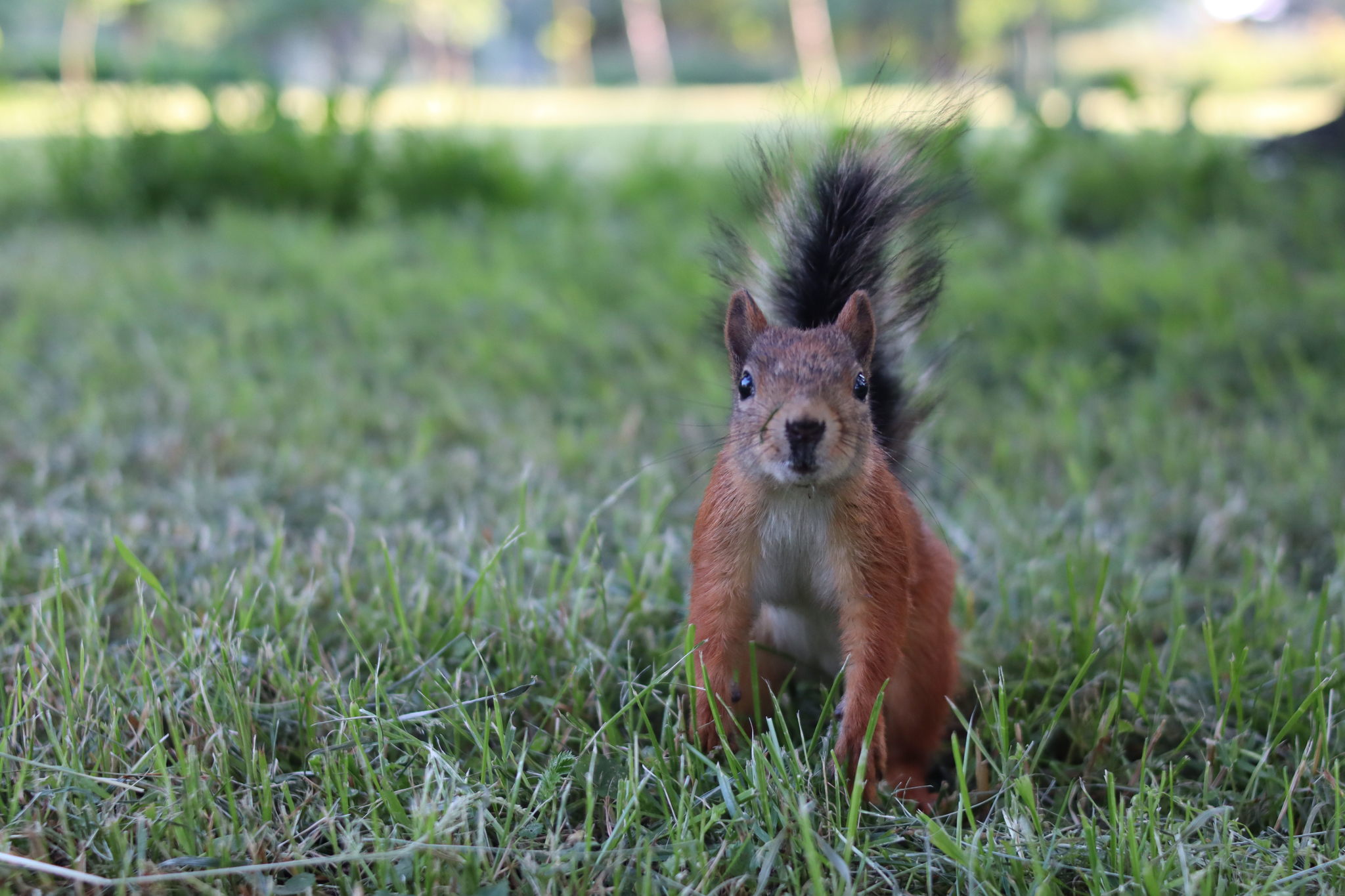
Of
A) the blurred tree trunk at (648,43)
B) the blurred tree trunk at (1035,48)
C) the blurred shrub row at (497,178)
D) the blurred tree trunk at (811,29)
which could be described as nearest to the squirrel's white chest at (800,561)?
the blurred shrub row at (497,178)

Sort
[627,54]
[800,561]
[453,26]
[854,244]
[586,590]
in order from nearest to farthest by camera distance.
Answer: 1. [800,561]
2. [854,244]
3. [586,590]
4. [453,26]
5. [627,54]

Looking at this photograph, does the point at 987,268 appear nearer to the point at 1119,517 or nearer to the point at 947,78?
the point at 1119,517

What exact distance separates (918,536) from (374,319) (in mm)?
2670

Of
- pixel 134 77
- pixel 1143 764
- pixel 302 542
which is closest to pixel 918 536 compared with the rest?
pixel 1143 764

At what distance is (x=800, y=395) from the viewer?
1.25 meters

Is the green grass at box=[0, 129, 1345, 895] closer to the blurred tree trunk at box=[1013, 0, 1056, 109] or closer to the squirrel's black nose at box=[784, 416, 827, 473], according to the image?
the squirrel's black nose at box=[784, 416, 827, 473]

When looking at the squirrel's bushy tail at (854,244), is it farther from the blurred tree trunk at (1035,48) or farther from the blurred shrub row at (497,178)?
the blurred tree trunk at (1035,48)

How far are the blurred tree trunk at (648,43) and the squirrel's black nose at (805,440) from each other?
27.0 m

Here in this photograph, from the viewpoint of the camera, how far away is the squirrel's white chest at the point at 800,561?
1296 mm

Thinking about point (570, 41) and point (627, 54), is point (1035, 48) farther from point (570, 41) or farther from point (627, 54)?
point (627, 54)

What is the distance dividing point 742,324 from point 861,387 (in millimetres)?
176

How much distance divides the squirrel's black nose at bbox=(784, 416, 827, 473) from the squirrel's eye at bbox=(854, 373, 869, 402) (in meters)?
0.13

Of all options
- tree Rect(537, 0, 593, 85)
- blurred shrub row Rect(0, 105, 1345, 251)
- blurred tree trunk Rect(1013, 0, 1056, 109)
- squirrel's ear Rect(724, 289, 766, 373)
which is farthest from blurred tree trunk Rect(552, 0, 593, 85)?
squirrel's ear Rect(724, 289, 766, 373)

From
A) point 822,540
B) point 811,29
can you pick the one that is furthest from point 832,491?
point 811,29
